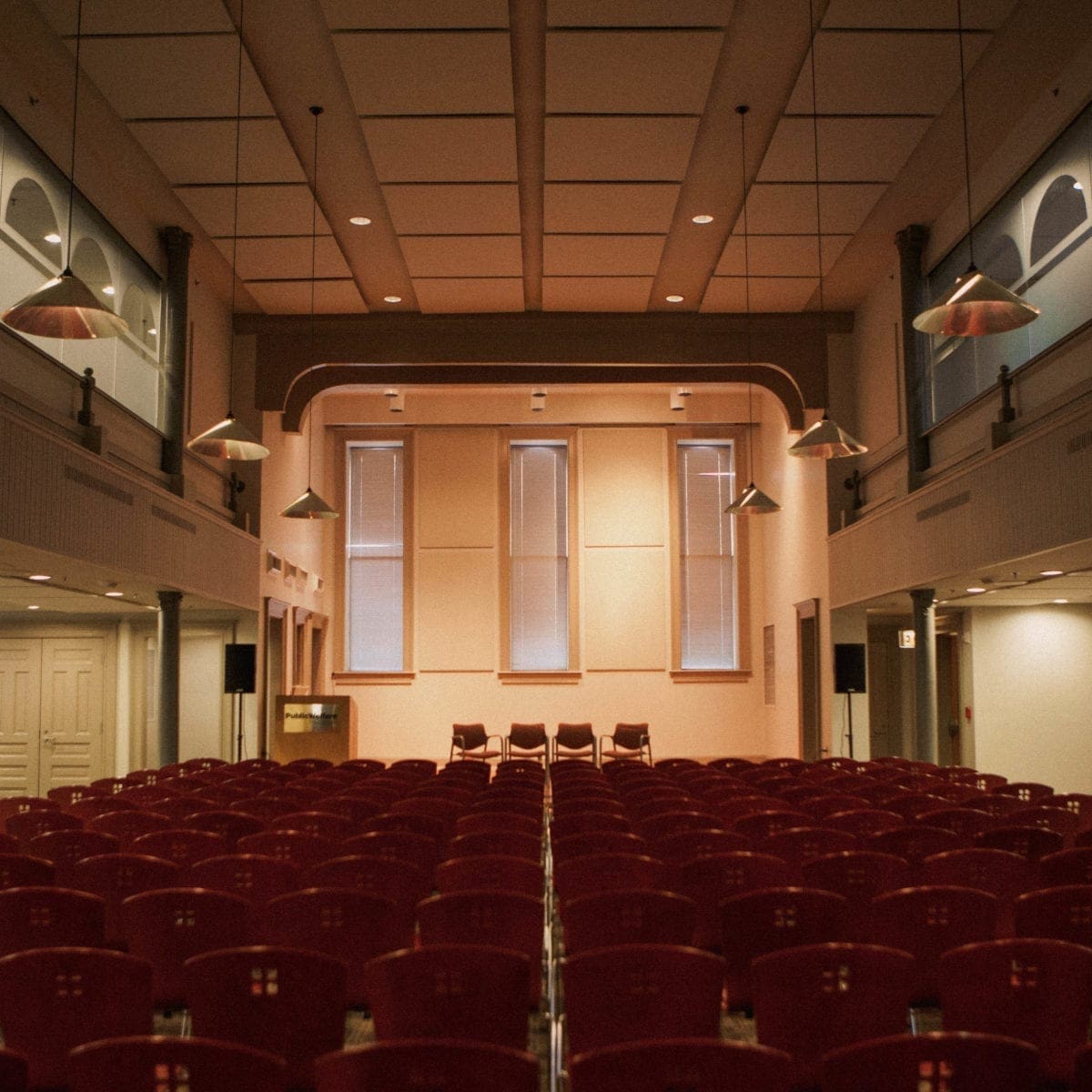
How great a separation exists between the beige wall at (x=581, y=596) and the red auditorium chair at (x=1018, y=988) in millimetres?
17802

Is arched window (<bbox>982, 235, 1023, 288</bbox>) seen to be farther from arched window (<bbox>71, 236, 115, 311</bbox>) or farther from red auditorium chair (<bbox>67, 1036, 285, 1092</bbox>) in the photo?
red auditorium chair (<bbox>67, 1036, 285, 1092</bbox>)

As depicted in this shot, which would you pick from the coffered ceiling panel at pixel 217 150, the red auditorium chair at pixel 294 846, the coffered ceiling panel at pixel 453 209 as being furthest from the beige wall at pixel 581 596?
the red auditorium chair at pixel 294 846

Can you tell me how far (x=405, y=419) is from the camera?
73.2ft

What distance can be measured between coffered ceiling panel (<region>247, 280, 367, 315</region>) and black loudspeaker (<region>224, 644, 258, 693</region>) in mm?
4807

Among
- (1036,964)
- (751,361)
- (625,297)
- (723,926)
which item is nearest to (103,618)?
(625,297)

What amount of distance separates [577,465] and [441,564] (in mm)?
3060

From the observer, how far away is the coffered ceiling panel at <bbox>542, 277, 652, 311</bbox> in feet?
53.5

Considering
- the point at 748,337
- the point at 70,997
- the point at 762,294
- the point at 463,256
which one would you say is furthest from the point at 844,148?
the point at 70,997

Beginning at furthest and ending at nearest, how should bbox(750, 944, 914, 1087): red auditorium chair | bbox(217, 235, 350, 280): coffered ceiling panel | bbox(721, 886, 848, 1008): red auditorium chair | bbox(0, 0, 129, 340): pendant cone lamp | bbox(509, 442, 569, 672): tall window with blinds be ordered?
bbox(509, 442, 569, 672): tall window with blinds → bbox(217, 235, 350, 280): coffered ceiling panel → bbox(0, 0, 129, 340): pendant cone lamp → bbox(721, 886, 848, 1008): red auditorium chair → bbox(750, 944, 914, 1087): red auditorium chair

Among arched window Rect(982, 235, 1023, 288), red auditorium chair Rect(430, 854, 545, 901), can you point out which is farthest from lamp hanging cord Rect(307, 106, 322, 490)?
red auditorium chair Rect(430, 854, 545, 901)

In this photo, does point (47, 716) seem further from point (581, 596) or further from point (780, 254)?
point (780, 254)

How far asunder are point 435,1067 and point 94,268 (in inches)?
458

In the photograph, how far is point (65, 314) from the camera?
750 cm

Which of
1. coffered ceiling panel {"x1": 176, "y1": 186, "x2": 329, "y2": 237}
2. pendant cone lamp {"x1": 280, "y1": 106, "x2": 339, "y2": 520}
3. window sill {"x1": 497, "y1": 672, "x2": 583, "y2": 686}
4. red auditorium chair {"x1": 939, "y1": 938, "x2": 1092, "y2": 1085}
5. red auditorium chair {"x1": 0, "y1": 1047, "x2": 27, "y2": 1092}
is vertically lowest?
red auditorium chair {"x1": 939, "y1": 938, "x2": 1092, "y2": 1085}
